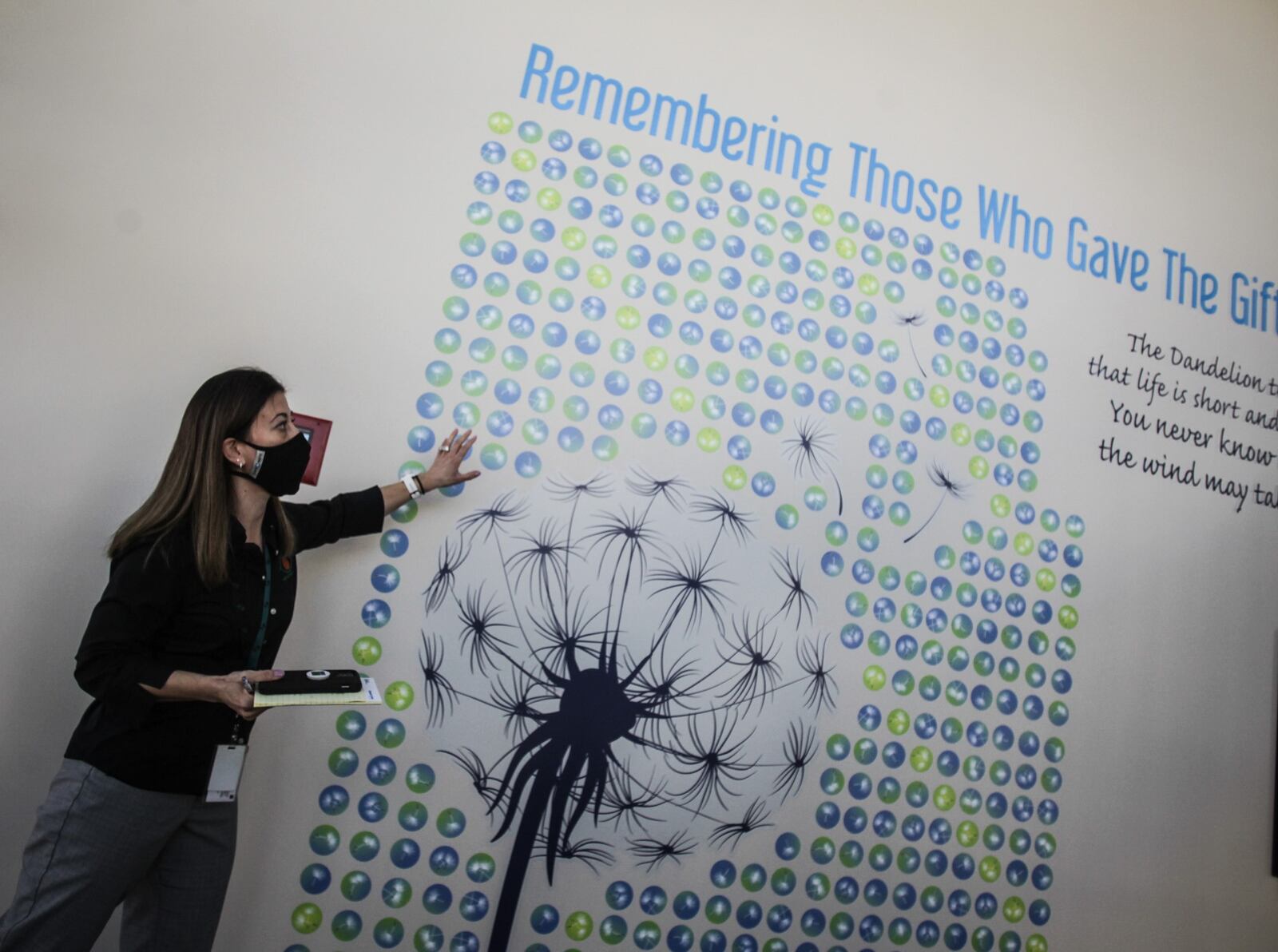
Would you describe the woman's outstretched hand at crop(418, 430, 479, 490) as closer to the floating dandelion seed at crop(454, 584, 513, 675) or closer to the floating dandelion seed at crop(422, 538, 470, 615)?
the floating dandelion seed at crop(422, 538, 470, 615)

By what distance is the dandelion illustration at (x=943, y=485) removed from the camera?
2631mm

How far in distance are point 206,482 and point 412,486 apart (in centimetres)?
48

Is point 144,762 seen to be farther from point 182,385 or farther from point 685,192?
point 685,192

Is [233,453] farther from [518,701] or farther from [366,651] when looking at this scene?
[518,701]

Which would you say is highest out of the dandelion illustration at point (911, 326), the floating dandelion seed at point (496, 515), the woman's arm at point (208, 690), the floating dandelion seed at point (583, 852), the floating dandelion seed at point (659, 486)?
the dandelion illustration at point (911, 326)

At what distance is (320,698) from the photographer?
5.21 ft

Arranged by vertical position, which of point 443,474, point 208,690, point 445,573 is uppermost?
point 443,474

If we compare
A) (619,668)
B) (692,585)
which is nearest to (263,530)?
(619,668)

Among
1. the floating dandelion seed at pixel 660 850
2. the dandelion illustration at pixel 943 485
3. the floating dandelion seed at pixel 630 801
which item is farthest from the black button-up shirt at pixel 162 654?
the dandelion illustration at pixel 943 485

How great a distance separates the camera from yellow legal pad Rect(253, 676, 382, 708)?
5.04 ft

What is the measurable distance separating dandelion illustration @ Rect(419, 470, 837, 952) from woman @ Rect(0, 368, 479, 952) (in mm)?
492

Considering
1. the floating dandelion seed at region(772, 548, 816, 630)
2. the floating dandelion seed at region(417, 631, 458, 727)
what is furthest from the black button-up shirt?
the floating dandelion seed at region(772, 548, 816, 630)

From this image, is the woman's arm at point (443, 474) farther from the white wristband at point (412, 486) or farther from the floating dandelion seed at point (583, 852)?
the floating dandelion seed at point (583, 852)

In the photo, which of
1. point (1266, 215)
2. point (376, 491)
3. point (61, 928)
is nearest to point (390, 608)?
point (376, 491)
